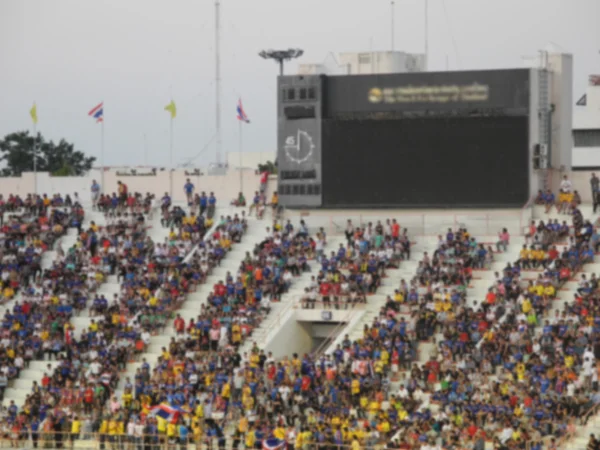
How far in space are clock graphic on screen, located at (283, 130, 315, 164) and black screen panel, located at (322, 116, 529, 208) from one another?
517mm

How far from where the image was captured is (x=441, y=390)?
48.3 metres

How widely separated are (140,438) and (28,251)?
12.9 m

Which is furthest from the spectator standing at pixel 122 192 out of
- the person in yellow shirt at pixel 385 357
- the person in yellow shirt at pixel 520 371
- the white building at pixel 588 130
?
the white building at pixel 588 130

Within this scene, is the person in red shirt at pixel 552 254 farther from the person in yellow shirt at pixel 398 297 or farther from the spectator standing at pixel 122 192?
the spectator standing at pixel 122 192

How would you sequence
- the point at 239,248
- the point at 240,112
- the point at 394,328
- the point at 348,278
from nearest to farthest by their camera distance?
the point at 394,328 → the point at 348,278 → the point at 239,248 → the point at 240,112

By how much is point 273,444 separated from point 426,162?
1393cm

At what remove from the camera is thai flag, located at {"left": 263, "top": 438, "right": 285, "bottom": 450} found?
155 ft

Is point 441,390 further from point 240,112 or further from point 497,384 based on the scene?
point 240,112

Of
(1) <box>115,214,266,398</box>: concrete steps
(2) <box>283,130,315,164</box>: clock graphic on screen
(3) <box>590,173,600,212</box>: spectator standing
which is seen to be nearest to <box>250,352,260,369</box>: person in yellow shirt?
(1) <box>115,214,266,398</box>: concrete steps

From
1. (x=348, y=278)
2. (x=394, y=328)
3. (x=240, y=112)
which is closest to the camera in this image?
(x=394, y=328)

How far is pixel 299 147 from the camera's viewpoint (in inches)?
2347

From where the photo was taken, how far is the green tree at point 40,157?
4140 inches

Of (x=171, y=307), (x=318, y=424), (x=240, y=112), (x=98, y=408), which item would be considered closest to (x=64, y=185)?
(x=240, y=112)

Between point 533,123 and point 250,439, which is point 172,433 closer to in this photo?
point 250,439
